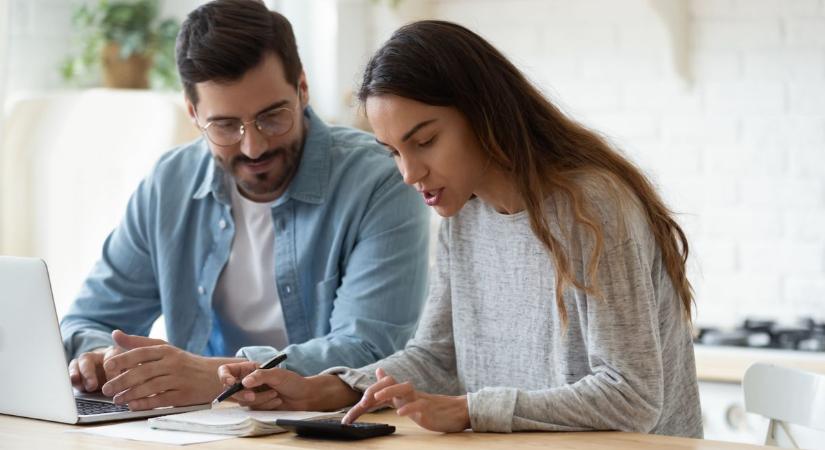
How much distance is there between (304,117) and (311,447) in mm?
1018

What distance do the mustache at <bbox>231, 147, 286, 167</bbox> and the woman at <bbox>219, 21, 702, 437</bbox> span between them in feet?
1.61

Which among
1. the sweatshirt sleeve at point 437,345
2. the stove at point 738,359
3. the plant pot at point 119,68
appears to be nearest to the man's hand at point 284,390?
the sweatshirt sleeve at point 437,345

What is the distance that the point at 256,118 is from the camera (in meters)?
2.30

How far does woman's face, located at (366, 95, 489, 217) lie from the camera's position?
178 centimetres

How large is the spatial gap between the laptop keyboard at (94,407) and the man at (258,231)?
0.21 meters

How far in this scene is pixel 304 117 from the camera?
8.23 ft

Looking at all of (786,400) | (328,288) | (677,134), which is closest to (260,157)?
(328,288)

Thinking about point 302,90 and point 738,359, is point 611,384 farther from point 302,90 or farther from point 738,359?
point 738,359

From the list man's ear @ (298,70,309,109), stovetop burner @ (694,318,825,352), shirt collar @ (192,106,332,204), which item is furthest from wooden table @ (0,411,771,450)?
stovetop burner @ (694,318,825,352)

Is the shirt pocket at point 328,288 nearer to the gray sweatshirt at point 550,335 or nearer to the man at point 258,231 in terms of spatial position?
the man at point 258,231

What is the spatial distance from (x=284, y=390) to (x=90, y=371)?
0.37 m

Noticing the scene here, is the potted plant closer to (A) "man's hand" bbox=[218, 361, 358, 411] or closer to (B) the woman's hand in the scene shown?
(A) "man's hand" bbox=[218, 361, 358, 411]

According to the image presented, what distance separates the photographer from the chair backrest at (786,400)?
1.93 metres

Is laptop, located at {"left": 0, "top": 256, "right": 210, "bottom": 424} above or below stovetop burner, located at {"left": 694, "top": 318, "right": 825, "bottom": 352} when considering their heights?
above
